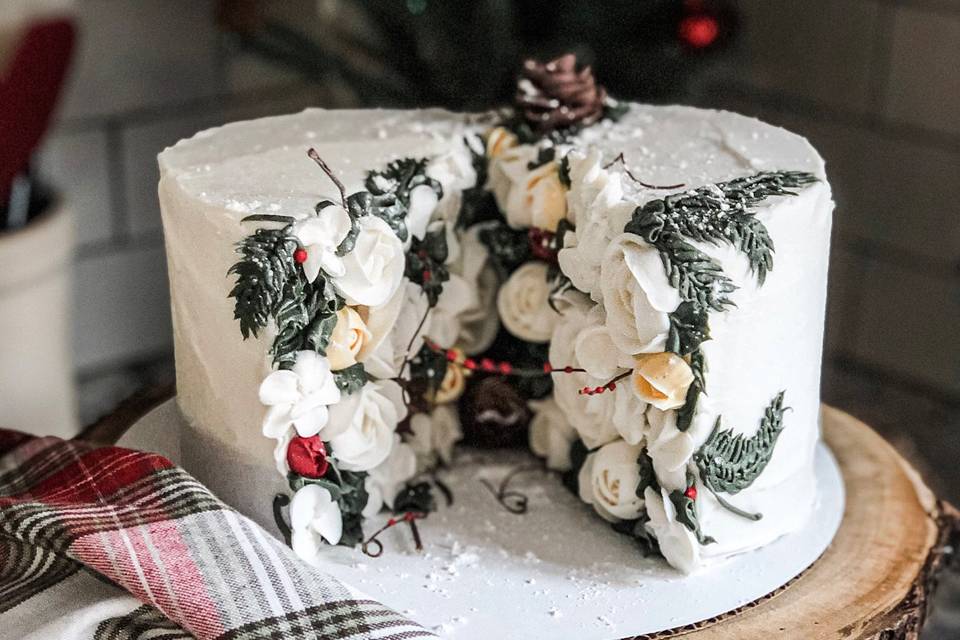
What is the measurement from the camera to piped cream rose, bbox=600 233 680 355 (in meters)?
0.95

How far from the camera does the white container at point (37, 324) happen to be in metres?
1.79

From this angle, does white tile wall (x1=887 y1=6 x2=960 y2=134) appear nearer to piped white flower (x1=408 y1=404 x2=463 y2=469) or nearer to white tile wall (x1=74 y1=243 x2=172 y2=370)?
piped white flower (x1=408 y1=404 x2=463 y2=469)

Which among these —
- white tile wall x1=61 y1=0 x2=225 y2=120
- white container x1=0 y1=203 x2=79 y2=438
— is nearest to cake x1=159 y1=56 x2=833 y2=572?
white container x1=0 y1=203 x2=79 y2=438

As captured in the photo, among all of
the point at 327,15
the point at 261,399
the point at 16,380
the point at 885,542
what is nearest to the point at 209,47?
the point at 327,15

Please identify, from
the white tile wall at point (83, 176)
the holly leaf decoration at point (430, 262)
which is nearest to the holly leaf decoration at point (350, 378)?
the holly leaf decoration at point (430, 262)

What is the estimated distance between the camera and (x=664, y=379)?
98 centimetres

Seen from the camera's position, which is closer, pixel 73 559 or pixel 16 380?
pixel 73 559

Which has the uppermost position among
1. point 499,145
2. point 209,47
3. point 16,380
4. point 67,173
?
point 499,145

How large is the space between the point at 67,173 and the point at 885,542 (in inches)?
60.4

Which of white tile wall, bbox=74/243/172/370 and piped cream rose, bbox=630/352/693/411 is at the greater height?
piped cream rose, bbox=630/352/693/411

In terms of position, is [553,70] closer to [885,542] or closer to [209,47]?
[885,542]

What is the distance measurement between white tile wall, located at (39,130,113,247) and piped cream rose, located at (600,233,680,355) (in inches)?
53.8

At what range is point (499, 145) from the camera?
1174mm

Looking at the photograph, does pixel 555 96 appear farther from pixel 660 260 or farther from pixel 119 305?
pixel 119 305
